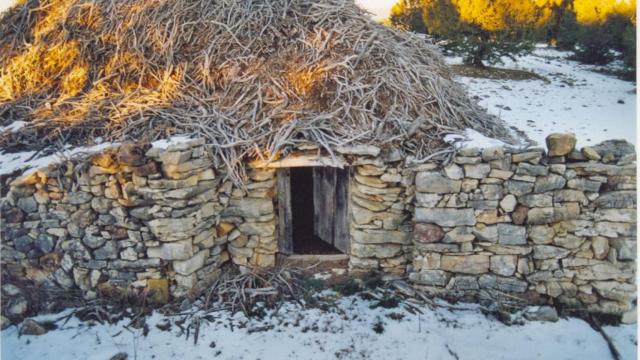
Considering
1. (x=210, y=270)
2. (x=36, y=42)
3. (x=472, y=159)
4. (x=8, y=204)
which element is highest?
(x=36, y=42)

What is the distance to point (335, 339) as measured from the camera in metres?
4.19

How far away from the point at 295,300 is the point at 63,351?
215 centimetres

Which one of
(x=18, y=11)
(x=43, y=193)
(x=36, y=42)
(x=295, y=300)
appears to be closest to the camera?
(x=43, y=193)

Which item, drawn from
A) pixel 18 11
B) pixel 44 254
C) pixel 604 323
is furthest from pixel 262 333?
pixel 18 11

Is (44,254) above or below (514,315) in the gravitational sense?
above

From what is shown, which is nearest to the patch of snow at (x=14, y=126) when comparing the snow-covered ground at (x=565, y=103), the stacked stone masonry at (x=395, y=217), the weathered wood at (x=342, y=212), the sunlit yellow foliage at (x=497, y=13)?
the stacked stone masonry at (x=395, y=217)

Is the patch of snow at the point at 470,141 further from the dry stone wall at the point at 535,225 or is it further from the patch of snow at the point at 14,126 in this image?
the patch of snow at the point at 14,126

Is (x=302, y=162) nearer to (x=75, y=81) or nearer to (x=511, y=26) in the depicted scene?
(x=75, y=81)

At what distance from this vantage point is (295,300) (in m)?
4.66

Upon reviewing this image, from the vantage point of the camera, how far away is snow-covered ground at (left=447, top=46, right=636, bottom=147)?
7.82 metres

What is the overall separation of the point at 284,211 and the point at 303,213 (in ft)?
4.99

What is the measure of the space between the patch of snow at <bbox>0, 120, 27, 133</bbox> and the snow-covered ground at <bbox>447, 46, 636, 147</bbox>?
634cm

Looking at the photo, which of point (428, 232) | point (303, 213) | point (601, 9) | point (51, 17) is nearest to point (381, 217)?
point (428, 232)

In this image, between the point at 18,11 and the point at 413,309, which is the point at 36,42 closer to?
the point at 18,11
